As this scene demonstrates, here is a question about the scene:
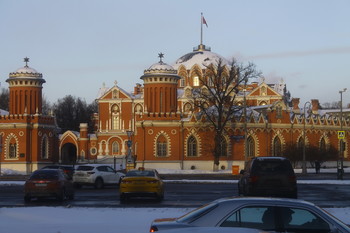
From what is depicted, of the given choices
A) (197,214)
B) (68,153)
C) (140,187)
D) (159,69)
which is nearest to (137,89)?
(68,153)

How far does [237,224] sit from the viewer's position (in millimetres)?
9719

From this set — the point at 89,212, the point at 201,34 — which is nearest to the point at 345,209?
the point at 89,212

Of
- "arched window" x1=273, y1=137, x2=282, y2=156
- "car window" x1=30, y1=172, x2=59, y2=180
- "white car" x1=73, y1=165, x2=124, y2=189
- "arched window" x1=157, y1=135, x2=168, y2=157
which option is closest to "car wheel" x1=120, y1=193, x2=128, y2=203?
"car window" x1=30, y1=172, x2=59, y2=180

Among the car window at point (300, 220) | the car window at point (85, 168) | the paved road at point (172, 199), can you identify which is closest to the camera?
the car window at point (300, 220)

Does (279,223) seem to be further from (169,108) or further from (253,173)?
(169,108)

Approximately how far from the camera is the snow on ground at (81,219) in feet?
53.5

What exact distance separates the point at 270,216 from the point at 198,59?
95.5 metres

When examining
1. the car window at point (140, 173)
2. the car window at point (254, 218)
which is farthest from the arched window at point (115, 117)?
the car window at point (254, 218)

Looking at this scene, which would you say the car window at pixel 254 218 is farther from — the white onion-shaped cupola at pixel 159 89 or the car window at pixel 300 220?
the white onion-shaped cupola at pixel 159 89

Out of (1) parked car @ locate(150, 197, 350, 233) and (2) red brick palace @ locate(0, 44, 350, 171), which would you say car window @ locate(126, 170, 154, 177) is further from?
(2) red brick palace @ locate(0, 44, 350, 171)

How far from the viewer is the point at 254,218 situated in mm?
9828

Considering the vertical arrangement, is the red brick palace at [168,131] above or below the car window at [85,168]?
above

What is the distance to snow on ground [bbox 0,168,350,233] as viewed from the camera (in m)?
16.3

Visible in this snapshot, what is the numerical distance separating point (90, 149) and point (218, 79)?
1338 inches
